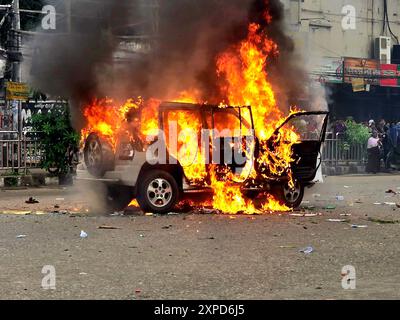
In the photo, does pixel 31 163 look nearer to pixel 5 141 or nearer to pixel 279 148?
pixel 5 141

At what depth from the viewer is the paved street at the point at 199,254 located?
19.7 ft

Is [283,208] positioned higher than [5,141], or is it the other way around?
[5,141]

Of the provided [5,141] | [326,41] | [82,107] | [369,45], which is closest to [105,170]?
Result: [82,107]

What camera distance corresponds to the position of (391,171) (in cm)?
2559

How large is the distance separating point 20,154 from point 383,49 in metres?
21.7

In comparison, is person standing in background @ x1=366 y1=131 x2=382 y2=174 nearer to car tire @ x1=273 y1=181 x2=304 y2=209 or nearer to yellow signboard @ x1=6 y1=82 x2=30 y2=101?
yellow signboard @ x1=6 y1=82 x2=30 y2=101

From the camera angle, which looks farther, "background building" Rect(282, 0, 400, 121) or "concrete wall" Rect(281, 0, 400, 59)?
"concrete wall" Rect(281, 0, 400, 59)


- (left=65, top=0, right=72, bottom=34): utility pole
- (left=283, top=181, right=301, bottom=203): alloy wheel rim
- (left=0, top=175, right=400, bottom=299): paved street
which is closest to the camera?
(left=0, top=175, right=400, bottom=299): paved street

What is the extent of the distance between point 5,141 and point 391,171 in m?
13.9

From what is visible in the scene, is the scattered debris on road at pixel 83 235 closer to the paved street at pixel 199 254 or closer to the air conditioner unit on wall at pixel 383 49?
the paved street at pixel 199 254

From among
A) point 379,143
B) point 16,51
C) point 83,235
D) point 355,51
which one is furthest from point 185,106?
point 355,51

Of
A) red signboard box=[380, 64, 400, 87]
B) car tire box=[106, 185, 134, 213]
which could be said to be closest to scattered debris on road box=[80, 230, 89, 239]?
car tire box=[106, 185, 134, 213]

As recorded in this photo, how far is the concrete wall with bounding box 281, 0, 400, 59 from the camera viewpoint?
A: 110 ft

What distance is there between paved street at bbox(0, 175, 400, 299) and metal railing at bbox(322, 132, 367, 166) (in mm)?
11931
